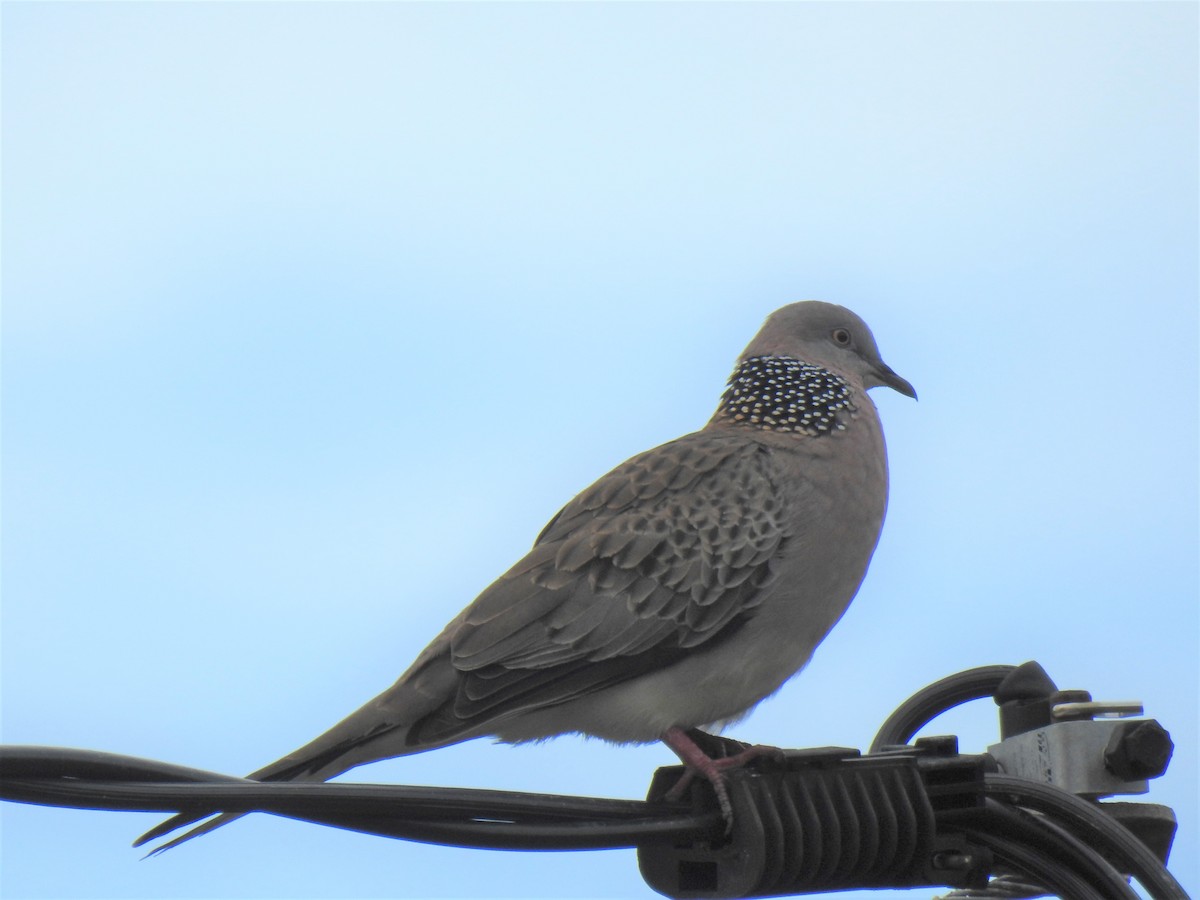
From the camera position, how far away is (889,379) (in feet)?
20.6

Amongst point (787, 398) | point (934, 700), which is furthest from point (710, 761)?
point (787, 398)

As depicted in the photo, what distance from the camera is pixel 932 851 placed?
3254 millimetres

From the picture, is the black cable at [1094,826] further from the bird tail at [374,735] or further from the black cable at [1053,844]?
the bird tail at [374,735]

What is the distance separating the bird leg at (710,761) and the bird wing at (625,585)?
0.79 ft

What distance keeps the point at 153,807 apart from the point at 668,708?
90.2 inches

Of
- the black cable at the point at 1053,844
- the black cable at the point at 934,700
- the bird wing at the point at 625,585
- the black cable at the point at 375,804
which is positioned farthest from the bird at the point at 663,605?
the black cable at the point at 375,804

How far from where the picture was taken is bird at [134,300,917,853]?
4.21 m

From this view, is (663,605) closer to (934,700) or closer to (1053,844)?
(934,700)

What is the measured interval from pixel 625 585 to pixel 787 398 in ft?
4.19

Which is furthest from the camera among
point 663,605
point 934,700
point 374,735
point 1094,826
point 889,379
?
point 889,379

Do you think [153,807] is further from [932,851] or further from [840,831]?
[932,851]

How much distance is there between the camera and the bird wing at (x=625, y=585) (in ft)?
14.1

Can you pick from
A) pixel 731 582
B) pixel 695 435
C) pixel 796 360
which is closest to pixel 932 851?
pixel 731 582

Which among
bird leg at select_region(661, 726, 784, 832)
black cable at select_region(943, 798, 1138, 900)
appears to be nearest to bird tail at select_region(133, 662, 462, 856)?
bird leg at select_region(661, 726, 784, 832)
